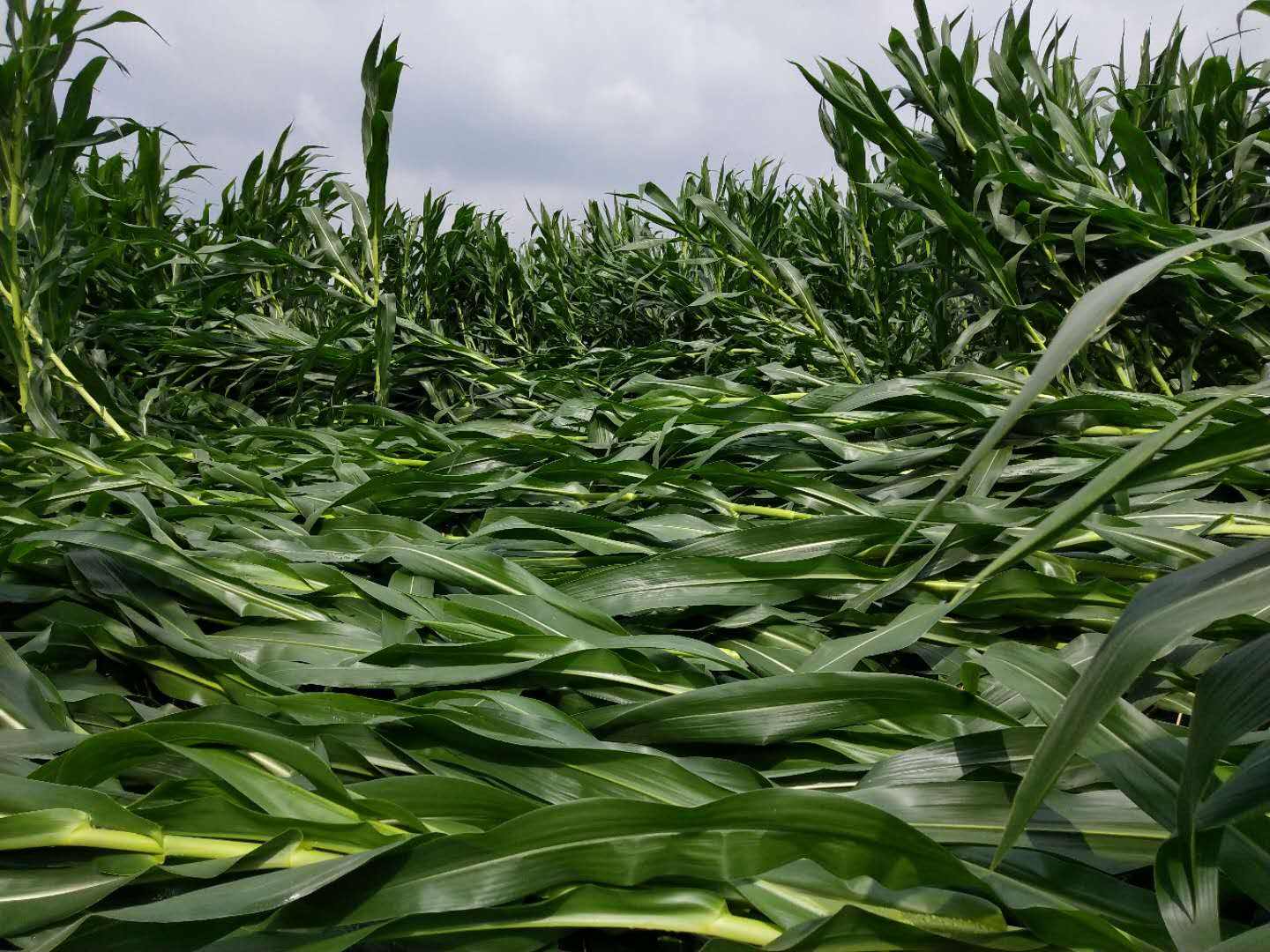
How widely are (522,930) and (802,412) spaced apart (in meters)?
1.08

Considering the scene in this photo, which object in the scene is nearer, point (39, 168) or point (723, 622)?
point (723, 622)

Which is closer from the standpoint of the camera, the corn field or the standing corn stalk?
the corn field

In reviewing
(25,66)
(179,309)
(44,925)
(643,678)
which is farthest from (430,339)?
(44,925)

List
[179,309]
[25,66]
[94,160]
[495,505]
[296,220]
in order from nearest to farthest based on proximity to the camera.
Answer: [495,505]
[25,66]
[179,309]
[94,160]
[296,220]

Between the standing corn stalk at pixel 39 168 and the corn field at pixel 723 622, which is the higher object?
the standing corn stalk at pixel 39 168

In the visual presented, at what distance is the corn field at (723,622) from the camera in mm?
447

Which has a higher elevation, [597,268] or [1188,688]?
[597,268]

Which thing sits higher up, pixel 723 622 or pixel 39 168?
pixel 39 168

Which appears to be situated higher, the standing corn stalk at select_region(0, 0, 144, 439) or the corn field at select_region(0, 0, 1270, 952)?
the standing corn stalk at select_region(0, 0, 144, 439)

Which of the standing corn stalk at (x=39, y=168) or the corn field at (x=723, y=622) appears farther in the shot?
the standing corn stalk at (x=39, y=168)

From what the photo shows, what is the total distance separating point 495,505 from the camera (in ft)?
3.96

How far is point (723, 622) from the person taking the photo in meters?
0.81

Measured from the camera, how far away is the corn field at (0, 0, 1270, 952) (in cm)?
45

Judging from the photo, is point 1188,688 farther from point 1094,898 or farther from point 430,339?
point 430,339
